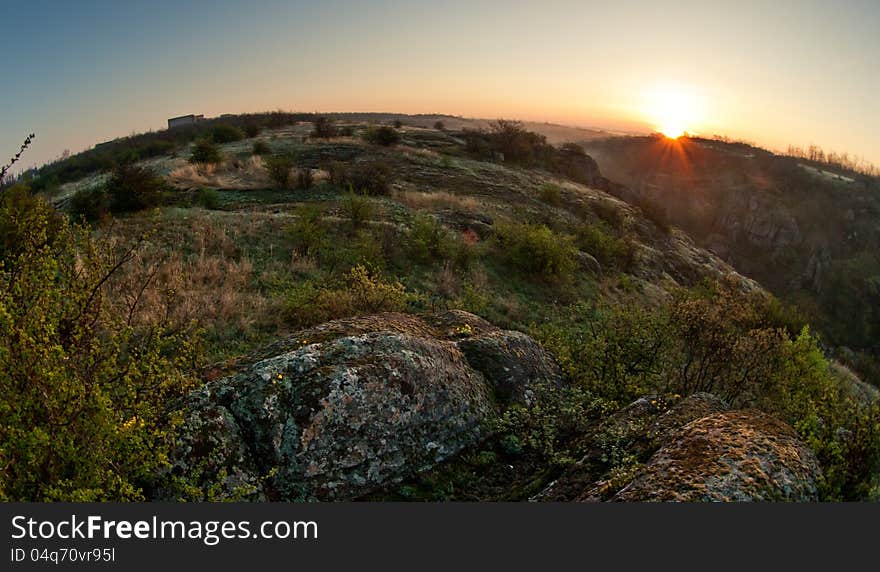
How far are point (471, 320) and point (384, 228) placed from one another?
32.3 feet

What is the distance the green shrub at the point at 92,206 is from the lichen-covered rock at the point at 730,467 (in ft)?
55.9

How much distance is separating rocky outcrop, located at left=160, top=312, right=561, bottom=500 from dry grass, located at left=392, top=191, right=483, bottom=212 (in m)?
17.2

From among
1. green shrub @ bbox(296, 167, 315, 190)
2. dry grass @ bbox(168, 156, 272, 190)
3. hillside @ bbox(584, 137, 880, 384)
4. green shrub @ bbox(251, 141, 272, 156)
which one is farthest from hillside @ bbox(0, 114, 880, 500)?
hillside @ bbox(584, 137, 880, 384)

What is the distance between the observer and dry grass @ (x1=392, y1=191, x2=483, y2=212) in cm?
2325

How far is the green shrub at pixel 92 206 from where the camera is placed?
15.8 m

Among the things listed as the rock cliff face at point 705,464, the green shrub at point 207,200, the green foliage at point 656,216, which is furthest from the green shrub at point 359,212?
the green foliage at point 656,216

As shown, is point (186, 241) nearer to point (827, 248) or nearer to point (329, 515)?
point (329, 515)

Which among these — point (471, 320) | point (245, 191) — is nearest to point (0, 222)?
point (471, 320)

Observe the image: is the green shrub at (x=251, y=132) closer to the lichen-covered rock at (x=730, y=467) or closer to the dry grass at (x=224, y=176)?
the dry grass at (x=224, y=176)

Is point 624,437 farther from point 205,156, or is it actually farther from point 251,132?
point 251,132

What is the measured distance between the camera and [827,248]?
61.3 meters

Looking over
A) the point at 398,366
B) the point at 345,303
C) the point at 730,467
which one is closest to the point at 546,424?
the point at 398,366

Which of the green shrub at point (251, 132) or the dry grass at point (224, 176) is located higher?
the green shrub at point (251, 132)

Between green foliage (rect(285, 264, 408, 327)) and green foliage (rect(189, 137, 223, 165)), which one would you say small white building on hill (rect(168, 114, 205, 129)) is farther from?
green foliage (rect(285, 264, 408, 327))
